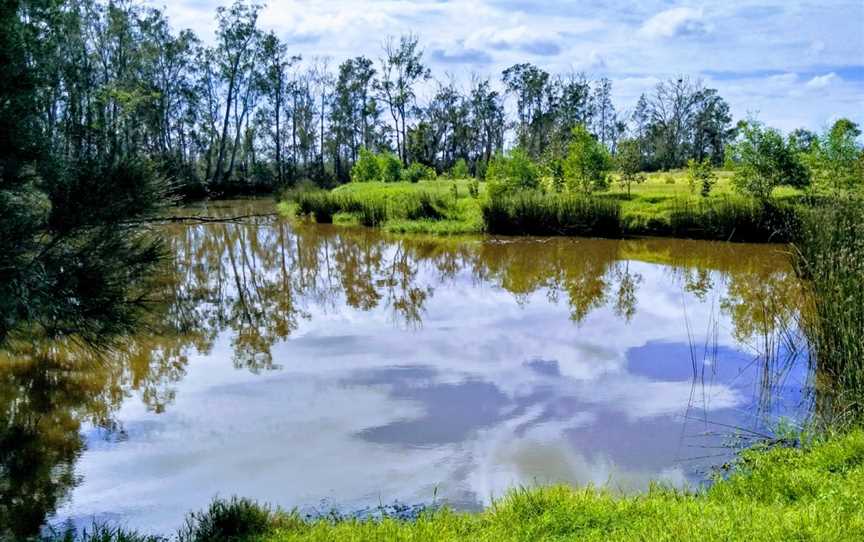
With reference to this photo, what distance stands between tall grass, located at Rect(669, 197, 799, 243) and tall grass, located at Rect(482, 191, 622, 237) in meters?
1.59

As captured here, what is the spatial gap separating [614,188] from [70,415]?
20.5m

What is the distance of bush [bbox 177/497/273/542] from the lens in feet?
12.1

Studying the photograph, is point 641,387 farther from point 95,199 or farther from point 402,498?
point 95,199

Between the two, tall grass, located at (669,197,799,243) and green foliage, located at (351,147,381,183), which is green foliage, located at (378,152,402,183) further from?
tall grass, located at (669,197,799,243)

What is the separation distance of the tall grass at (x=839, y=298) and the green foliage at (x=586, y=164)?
47.4 feet

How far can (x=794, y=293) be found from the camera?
10688 millimetres

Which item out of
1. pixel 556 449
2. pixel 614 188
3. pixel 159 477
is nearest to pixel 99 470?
pixel 159 477

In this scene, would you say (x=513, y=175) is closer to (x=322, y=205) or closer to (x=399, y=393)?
(x=322, y=205)

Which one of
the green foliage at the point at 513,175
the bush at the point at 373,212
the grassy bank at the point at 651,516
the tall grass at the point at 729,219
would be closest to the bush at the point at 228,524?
the grassy bank at the point at 651,516

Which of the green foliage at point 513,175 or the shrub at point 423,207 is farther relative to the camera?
the green foliage at point 513,175

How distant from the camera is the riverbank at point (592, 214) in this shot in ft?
55.7

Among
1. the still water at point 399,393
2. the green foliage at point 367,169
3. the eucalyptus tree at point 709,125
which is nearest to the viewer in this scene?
the still water at point 399,393

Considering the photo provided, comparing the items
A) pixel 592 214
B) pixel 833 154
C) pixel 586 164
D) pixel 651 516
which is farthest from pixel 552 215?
pixel 651 516

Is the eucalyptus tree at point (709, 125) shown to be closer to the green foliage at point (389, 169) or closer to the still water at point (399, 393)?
the green foliage at point (389, 169)
